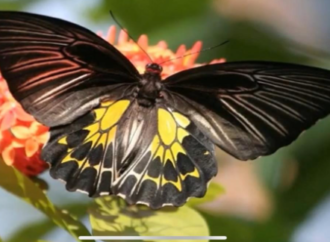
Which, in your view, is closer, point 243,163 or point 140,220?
point 140,220

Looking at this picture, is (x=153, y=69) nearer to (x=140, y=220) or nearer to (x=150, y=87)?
(x=150, y=87)

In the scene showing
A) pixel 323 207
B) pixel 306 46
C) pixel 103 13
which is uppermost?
pixel 103 13

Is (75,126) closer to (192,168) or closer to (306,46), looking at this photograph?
(192,168)

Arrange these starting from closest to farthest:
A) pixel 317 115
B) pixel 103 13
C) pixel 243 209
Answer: pixel 317 115
pixel 243 209
pixel 103 13

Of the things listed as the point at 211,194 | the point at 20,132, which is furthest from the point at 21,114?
the point at 211,194

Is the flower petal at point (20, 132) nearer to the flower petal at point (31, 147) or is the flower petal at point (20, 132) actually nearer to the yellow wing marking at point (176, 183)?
the flower petal at point (31, 147)

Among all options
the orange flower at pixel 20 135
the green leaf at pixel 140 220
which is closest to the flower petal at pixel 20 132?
the orange flower at pixel 20 135

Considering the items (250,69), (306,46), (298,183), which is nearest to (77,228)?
(250,69)
